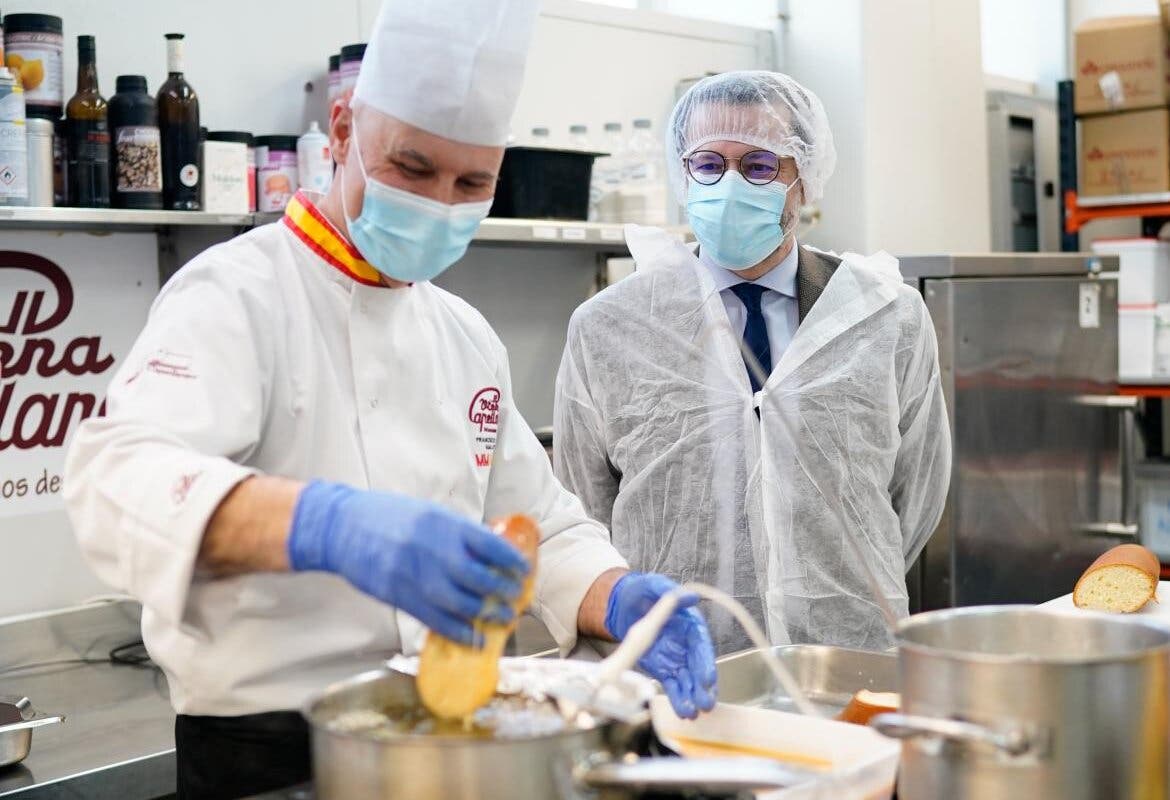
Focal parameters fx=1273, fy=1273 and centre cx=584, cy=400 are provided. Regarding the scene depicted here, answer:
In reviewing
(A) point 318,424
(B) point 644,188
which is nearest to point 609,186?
(B) point 644,188

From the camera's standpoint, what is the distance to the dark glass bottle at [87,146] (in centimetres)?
230

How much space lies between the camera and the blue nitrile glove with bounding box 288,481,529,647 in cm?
98

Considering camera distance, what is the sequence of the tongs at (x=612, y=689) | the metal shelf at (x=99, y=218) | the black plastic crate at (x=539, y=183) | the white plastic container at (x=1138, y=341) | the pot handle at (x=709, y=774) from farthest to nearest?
the white plastic container at (x=1138, y=341), the black plastic crate at (x=539, y=183), the metal shelf at (x=99, y=218), the tongs at (x=612, y=689), the pot handle at (x=709, y=774)

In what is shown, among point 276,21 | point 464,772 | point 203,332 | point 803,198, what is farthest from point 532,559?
point 276,21

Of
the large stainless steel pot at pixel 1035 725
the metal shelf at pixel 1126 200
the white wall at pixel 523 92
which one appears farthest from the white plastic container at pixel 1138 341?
the large stainless steel pot at pixel 1035 725

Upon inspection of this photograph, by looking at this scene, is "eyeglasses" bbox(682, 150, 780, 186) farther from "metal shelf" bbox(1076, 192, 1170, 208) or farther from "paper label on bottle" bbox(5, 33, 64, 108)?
"metal shelf" bbox(1076, 192, 1170, 208)

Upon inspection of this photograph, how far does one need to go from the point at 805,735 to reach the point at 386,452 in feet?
1.74

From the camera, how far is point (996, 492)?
3332 millimetres

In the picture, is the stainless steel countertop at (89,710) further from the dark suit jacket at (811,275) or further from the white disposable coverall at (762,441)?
the dark suit jacket at (811,275)

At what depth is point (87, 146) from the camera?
2.31 meters

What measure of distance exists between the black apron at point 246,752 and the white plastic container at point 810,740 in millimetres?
383

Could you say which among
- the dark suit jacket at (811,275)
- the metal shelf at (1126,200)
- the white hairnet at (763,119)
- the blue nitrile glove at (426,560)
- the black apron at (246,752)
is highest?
the metal shelf at (1126,200)

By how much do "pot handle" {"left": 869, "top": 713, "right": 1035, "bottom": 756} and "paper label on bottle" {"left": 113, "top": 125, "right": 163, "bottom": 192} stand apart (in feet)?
6.18

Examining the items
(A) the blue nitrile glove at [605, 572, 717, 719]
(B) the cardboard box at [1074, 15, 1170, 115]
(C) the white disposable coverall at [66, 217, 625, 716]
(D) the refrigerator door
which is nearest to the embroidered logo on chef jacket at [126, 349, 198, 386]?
(C) the white disposable coverall at [66, 217, 625, 716]
